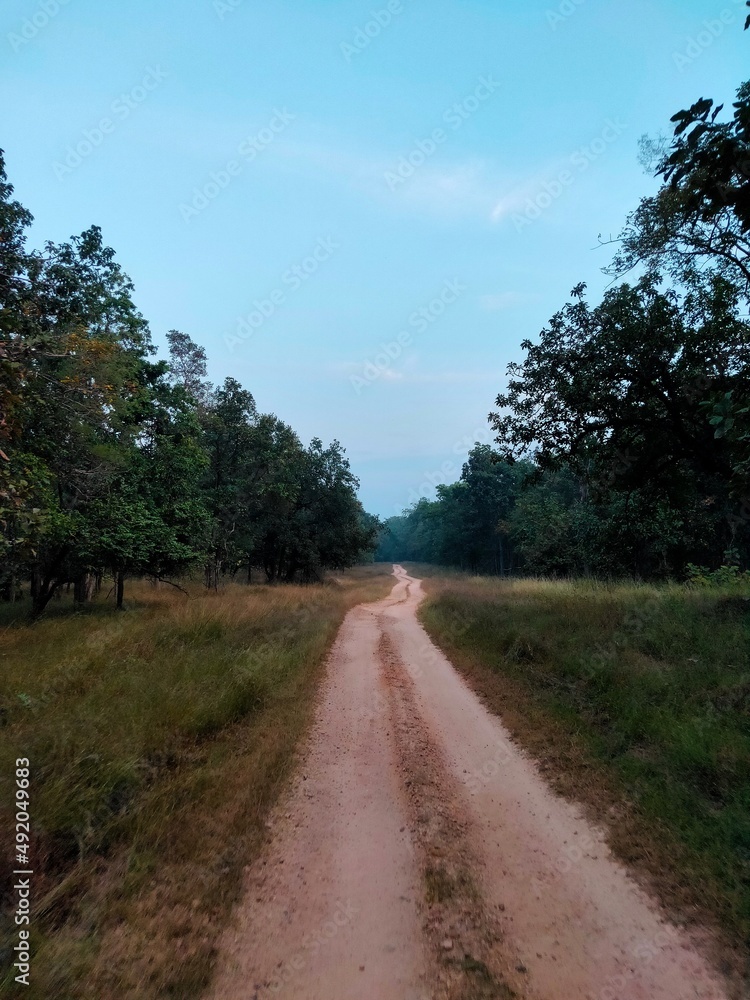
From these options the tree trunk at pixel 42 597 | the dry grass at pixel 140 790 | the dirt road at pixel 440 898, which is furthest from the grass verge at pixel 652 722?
the tree trunk at pixel 42 597

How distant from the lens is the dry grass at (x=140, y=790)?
288 centimetres

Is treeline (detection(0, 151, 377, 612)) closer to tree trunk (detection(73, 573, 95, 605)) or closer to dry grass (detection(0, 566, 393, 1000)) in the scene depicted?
tree trunk (detection(73, 573, 95, 605))

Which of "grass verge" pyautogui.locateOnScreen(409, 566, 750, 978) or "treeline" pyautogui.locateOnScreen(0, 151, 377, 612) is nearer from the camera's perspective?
"grass verge" pyautogui.locateOnScreen(409, 566, 750, 978)

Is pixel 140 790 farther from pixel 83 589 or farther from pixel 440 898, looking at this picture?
pixel 83 589

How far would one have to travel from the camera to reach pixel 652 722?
614 cm

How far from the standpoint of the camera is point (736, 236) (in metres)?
8.86

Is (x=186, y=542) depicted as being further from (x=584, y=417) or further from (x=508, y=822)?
(x=508, y=822)

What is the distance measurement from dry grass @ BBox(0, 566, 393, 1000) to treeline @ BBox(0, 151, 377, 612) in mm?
2512

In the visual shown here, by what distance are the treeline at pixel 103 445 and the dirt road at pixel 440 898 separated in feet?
13.0

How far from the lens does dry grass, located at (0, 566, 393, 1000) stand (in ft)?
9.46

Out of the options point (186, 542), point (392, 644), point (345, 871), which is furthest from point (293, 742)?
point (186, 542)

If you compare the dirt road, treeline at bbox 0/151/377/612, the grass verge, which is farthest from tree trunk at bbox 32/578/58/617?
the dirt road

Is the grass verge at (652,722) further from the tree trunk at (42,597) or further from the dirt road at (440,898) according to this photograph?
the tree trunk at (42,597)

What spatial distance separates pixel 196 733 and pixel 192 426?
14.4 m
